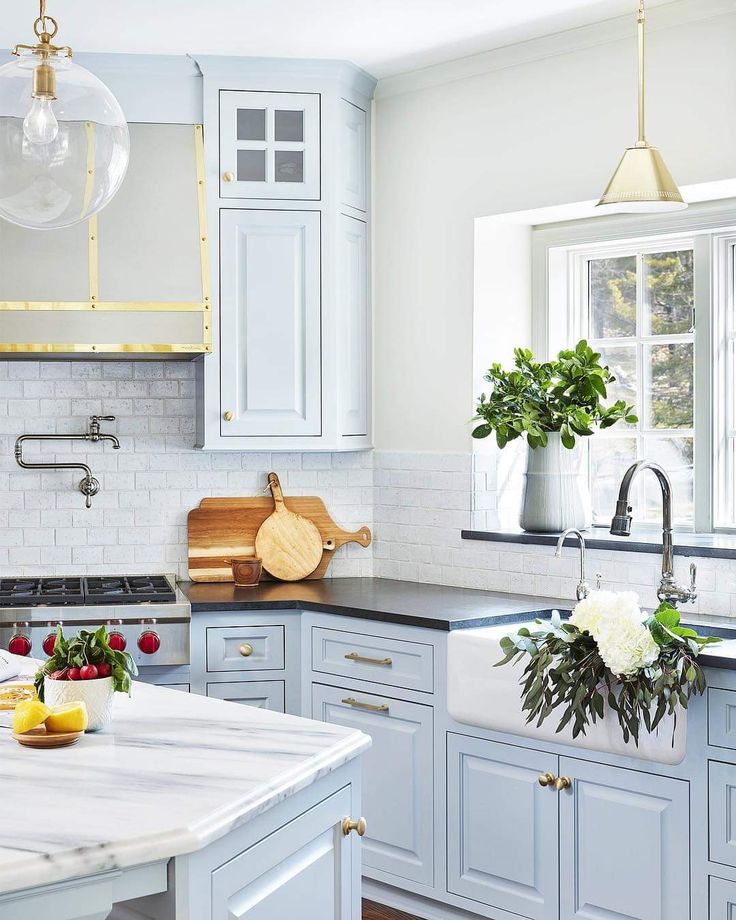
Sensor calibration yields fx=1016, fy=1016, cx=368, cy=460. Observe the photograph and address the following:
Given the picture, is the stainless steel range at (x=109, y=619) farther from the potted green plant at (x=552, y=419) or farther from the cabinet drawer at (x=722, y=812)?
the cabinet drawer at (x=722, y=812)

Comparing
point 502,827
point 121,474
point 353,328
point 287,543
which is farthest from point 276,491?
point 502,827

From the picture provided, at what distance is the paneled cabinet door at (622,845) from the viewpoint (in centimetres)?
264

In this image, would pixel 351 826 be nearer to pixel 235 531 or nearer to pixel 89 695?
pixel 89 695

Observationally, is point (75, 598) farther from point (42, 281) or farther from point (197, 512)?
point (42, 281)

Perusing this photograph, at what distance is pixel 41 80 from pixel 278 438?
238 centimetres

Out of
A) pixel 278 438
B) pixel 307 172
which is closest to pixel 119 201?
pixel 307 172

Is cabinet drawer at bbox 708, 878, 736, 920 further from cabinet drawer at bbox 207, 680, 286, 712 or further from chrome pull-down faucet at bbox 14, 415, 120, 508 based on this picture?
chrome pull-down faucet at bbox 14, 415, 120, 508

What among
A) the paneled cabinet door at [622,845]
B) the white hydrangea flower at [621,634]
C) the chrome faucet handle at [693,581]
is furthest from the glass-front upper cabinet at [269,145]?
the paneled cabinet door at [622,845]

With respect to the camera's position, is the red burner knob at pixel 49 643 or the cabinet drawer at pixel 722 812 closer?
A: the cabinet drawer at pixel 722 812

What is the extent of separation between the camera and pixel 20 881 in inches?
53.1

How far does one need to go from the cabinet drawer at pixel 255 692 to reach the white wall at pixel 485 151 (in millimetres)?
1110

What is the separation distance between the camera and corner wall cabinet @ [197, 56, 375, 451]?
385 cm

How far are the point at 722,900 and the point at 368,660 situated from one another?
1.28 meters

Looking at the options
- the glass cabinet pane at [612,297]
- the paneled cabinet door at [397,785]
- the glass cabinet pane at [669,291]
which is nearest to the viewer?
the paneled cabinet door at [397,785]
